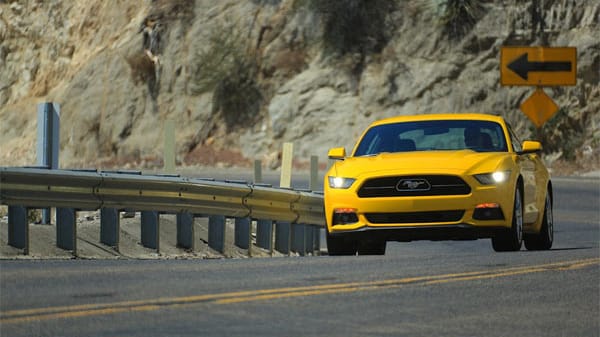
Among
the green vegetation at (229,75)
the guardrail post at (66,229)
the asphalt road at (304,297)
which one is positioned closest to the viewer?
the asphalt road at (304,297)

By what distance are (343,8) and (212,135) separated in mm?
6014

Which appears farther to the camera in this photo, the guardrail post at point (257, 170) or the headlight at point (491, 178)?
the guardrail post at point (257, 170)

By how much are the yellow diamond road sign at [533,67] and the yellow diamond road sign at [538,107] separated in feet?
2.94

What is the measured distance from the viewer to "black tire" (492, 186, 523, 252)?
14.7 m

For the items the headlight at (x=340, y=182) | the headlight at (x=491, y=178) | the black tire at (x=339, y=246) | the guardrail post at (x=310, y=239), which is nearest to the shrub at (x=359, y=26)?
the guardrail post at (x=310, y=239)

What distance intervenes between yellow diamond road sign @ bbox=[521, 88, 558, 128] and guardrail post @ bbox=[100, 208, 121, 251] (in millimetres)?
18088

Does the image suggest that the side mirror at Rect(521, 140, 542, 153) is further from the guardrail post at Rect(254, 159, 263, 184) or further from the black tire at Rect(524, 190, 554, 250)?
the guardrail post at Rect(254, 159, 263, 184)

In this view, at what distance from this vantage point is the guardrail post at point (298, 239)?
782 inches

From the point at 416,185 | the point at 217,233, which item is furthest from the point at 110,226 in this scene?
the point at 416,185

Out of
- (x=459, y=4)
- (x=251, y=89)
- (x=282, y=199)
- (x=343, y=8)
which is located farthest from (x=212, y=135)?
(x=282, y=199)

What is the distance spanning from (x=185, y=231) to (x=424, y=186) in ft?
10.7

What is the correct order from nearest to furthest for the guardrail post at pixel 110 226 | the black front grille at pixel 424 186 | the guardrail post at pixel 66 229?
the guardrail post at pixel 66 229 → the black front grille at pixel 424 186 → the guardrail post at pixel 110 226

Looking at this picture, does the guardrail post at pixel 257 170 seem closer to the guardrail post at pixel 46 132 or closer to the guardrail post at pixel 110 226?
the guardrail post at pixel 46 132

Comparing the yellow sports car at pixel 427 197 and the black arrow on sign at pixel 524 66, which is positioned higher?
the black arrow on sign at pixel 524 66
